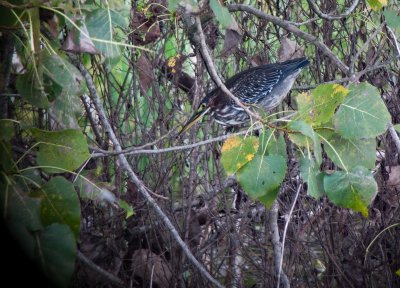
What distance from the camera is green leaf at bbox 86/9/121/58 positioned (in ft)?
6.90

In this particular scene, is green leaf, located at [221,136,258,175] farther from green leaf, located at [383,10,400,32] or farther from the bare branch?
green leaf, located at [383,10,400,32]

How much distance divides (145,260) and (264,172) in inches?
48.5

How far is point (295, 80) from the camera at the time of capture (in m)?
4.26

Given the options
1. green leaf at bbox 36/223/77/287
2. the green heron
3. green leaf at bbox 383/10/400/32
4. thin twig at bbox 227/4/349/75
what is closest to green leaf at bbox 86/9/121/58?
green leaf at bbox 36/223/77/287

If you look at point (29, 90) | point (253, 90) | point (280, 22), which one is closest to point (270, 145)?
point (29, 90)

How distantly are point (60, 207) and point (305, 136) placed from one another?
73 centimetres

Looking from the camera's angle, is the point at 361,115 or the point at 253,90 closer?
the point at 361,115

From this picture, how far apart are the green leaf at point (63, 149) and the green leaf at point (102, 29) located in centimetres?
29

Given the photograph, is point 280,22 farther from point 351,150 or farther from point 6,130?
point 6,130

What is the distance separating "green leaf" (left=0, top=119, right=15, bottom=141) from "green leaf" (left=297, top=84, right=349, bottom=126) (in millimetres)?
832

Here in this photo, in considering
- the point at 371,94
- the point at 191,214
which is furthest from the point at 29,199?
the point at 191,214

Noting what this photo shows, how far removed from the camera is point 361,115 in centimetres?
216

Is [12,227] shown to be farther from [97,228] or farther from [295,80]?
[295,80]

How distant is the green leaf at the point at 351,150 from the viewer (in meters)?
2.15
